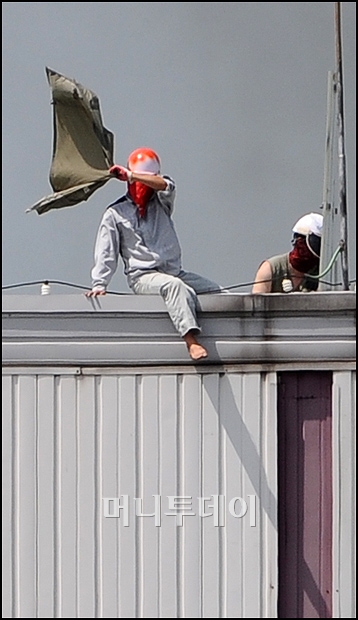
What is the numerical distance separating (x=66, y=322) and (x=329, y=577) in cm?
206

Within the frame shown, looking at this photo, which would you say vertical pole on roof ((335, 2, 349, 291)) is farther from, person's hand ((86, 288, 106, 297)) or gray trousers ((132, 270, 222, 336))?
person's hand ((86, 288, 106, 297))

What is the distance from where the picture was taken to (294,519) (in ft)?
19.0

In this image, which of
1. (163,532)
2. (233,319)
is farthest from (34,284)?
(163,532)

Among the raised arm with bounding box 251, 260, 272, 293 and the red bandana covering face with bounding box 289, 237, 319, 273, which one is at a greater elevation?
the red bandana covering face with bounding box 289, 237, 319, 273

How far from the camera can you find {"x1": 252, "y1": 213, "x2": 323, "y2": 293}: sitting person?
20.5ft

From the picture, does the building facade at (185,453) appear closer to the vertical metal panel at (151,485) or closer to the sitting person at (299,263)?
the vertical metal panel at (151,485)

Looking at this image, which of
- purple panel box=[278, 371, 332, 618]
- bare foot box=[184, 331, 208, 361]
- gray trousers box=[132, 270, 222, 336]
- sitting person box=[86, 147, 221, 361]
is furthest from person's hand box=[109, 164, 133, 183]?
purple panel box=[278, 371, 332, 618]

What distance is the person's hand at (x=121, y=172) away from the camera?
19.3 feet

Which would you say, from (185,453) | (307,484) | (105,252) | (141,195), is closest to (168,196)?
(141,195)

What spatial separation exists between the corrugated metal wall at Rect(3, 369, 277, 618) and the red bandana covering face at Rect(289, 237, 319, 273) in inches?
40.2

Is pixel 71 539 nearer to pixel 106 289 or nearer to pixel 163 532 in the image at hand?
pixel 163 532

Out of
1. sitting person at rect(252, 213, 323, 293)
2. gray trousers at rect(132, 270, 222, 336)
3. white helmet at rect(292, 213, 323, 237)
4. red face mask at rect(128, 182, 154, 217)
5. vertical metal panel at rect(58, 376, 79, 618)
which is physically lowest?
vertical metal panel at rect(58, 376, 79, 618)

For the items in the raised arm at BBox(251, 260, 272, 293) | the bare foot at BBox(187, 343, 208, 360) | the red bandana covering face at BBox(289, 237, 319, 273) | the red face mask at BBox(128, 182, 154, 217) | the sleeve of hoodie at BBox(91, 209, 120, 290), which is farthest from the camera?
the red bandana covering face at BBox(289, 237, 319, 273)

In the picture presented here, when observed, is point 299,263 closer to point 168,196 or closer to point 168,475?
point 168,196
